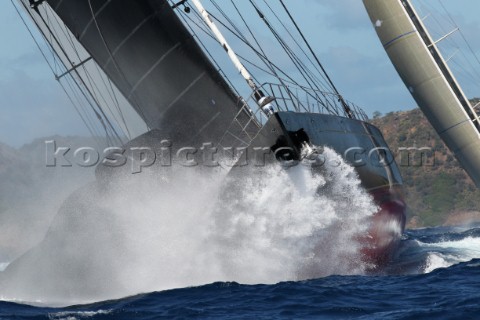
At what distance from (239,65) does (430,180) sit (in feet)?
258

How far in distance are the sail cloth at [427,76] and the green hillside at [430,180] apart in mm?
52861

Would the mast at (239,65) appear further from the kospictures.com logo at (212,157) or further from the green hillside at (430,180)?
the green hillside at (430,180)

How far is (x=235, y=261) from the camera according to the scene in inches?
613

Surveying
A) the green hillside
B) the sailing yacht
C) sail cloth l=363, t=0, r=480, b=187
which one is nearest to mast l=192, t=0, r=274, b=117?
the sailing yacht

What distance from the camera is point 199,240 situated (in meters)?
15.7

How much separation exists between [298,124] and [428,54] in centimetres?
1389

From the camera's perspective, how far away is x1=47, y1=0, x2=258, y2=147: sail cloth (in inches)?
700

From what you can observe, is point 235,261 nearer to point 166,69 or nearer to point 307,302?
point 307,302

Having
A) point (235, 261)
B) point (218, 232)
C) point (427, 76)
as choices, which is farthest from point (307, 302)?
point (427, 76)

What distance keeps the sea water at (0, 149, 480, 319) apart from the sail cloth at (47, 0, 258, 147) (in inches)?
58.5

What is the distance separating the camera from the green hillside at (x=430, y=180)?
3314 inches

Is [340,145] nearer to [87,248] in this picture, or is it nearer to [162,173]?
[162,173]

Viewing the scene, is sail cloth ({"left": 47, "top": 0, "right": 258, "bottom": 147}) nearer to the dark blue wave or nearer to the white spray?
the white spray

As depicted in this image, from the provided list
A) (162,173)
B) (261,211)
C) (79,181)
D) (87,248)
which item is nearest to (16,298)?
(87,248)
